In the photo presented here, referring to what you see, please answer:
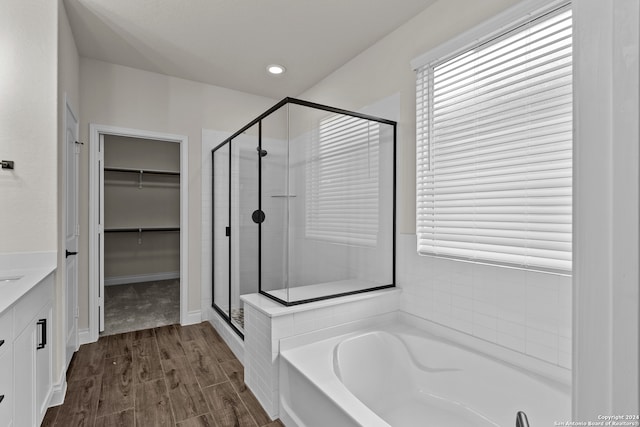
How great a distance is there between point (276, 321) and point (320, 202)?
2.99 feet

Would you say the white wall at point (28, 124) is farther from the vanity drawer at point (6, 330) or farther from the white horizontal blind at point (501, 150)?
the white horizontal blind at point (501, 150)

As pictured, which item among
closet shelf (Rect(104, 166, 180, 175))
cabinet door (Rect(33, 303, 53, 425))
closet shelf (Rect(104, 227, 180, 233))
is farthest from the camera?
closet shelf (Rect(104, 227, 180, 233))

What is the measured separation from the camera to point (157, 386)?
7.50 ft

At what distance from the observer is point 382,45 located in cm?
261

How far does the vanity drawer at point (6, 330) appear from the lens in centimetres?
130

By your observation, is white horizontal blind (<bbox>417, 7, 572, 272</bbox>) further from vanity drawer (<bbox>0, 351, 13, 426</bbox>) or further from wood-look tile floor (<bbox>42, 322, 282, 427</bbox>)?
vanity drawer (<bbox>0, 351, 13, 426</bbox>)

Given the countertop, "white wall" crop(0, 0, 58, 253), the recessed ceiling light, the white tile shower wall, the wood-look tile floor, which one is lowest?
the wood-look tile floor

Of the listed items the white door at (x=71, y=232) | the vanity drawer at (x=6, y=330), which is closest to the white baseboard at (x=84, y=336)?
the white door at (x=71, y=232)

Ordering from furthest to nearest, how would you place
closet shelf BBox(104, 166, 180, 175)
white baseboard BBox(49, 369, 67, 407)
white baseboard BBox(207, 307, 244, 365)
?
closet shelf BBox(104, 166, 180, 175) → white baseboard BBox(207, 307, 244, 365) → white baseboard BBox(49, 369, 67, 407)

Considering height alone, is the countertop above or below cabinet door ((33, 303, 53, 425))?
above

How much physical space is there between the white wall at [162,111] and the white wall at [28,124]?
3.25ft

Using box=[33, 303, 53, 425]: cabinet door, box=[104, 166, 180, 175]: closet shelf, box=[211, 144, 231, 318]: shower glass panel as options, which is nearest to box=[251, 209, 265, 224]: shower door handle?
box=[211, 144, 231, 318]: shower glass panel

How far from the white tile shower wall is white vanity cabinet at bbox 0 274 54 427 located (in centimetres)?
216

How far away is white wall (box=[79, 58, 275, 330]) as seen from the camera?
3.01 m
